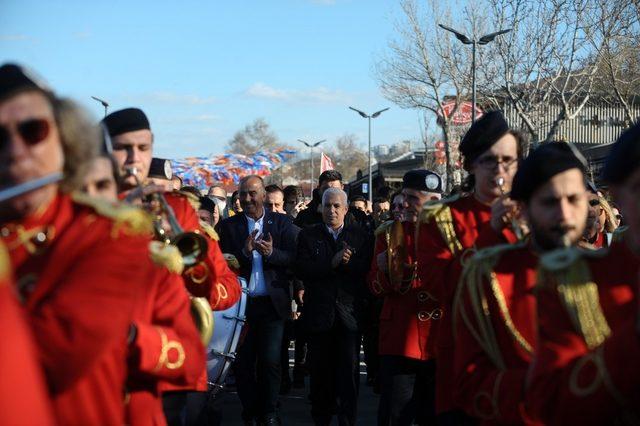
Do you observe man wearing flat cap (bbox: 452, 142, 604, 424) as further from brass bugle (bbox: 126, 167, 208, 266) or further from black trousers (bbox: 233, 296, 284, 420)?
black trousers (bbox: 233, 296, 284, 420)

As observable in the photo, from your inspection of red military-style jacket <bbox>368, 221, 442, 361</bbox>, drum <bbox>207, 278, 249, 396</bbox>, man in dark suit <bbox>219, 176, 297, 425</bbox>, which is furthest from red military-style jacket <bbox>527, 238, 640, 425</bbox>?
man in dark suit <bbox>219, 176, 297, 425</bbox>

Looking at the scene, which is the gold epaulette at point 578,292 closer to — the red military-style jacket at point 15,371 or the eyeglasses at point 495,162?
the red military-style jacket at point 15,371

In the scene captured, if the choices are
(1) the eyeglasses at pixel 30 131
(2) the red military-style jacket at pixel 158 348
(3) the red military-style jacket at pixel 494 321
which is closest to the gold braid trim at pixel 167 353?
(2) the red military-style jacket at pixel 158 348

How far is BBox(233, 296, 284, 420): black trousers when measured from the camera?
914 cm

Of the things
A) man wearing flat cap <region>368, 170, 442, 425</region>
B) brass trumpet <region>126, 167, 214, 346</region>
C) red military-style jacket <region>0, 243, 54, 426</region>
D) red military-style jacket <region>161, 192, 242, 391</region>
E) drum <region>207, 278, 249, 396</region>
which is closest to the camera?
red military-style jacket <region>0, 243, 54, 426</region>

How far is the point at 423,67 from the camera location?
34.6 meters

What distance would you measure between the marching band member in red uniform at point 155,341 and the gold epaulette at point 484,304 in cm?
99

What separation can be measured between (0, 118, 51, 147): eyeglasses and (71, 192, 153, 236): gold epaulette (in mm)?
257

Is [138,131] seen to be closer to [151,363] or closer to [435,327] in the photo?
[151,363]

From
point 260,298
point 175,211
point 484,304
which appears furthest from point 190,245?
point 260,298

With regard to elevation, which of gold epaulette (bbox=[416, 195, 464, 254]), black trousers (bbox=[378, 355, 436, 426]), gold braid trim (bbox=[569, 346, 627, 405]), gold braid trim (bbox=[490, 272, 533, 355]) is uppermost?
gold epaulette (bbox=[416, 195, 464, 254])

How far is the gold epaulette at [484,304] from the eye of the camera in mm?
3547

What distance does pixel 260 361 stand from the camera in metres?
9.21

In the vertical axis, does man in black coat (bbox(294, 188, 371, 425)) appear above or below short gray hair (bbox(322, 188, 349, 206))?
below
